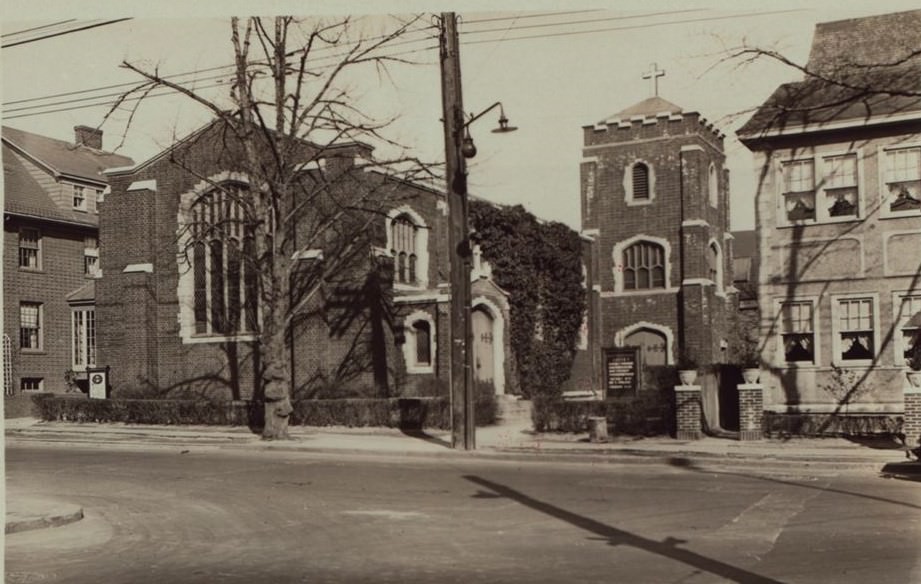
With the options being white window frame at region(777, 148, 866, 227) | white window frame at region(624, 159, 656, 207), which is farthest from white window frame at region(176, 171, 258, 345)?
white window frame at region(777, 148, 866, 227)

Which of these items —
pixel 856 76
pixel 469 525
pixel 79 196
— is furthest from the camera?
pixel 79 196

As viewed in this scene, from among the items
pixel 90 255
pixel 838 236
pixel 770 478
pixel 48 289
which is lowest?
pixel 770 478

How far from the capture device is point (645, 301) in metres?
38.9

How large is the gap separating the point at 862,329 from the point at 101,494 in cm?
1631

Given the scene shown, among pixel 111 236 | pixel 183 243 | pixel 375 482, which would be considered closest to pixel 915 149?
pixel 375 482

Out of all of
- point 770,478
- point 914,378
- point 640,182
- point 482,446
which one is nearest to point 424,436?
point 482,446

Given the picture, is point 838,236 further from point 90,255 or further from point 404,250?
point 90,255

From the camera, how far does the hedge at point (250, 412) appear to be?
24859 millimetres

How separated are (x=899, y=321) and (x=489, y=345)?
13475 mm

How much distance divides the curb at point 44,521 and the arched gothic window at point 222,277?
20.2 m

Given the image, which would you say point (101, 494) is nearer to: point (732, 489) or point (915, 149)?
point (732, 489)

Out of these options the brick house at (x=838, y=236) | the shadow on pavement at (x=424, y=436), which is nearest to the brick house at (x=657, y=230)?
the brick house at (x=838, y=236)

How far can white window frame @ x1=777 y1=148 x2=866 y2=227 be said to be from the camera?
2041 centimetres

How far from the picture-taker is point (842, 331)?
21.9 m
